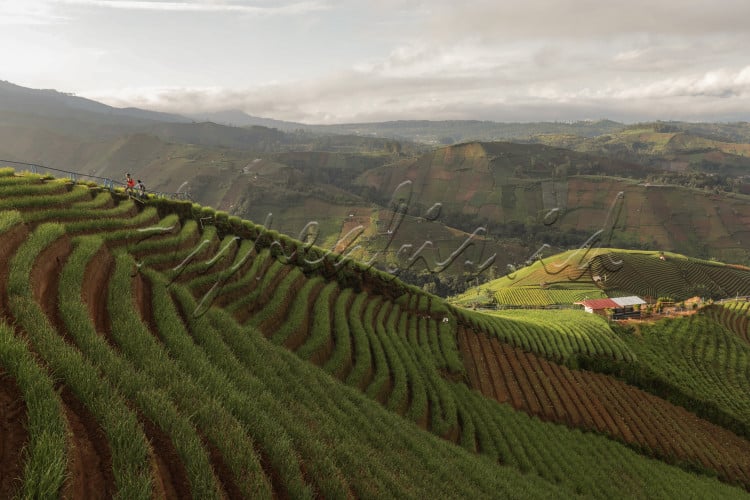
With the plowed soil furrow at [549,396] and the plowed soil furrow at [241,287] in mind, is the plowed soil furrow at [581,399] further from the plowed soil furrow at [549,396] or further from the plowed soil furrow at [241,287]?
the plowed soil furrow at [241,287]

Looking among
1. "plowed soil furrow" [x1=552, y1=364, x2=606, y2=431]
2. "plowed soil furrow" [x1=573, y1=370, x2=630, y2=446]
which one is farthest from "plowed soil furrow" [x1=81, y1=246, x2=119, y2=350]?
"plowed soil furrow" [x1=573, y1=370, x2=630, y2=446]

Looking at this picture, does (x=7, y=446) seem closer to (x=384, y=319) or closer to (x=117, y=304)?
(x=117, y=304)

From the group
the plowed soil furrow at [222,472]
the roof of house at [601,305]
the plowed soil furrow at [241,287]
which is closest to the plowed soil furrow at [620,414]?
the plowed soil furrow at [241,287]

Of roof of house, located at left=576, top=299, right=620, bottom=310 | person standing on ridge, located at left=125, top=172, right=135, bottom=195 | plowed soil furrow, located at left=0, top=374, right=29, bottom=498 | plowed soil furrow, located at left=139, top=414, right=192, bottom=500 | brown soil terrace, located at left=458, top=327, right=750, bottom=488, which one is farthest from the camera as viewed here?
roof of house, located at left=576, top=299, right=620, bottom=310

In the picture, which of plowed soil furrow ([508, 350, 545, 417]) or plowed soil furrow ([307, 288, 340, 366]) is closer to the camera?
plowed soil furrow ([307, 288, 340, 366])

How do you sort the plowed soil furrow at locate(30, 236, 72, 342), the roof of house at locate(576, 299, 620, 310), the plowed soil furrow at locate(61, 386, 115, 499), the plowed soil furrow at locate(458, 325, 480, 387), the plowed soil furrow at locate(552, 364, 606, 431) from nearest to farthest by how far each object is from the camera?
the plowed soil furrow at locate(61, 386, 115, 499), the plowed soil furrow at locate(30, 236, 72, 342), the plowed soil furrow at locate(552, 364, 606, 431), the plowed soil furrow at locate(458, 325, 480, 387), the roof of house at locate(576, 299, 620, 310)

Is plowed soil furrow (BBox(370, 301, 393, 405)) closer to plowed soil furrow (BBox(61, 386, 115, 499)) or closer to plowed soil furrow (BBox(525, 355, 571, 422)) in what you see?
plowed soil furrow (BBox(525, 355, 571, 422))

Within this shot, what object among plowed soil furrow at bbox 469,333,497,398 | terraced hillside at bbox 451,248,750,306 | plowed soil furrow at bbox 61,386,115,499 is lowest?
terraced hillside at bbox 451,248,750,306

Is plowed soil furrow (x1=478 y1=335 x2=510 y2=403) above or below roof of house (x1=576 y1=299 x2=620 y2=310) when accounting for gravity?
above
